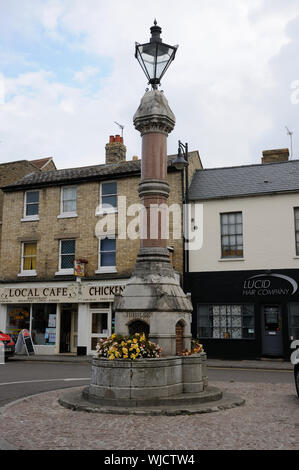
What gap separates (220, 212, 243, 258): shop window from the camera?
69.4 ft

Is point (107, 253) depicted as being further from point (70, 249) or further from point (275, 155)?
point (275, 155)

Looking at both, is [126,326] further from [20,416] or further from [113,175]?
[113,175]

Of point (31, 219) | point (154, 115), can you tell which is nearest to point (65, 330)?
point (31, 219)

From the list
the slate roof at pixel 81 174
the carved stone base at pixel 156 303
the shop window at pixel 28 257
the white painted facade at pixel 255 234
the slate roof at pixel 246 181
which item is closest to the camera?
the carved stone base at pixel 156 303

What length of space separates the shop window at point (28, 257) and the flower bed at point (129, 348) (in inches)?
621

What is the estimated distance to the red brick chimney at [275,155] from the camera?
80.6ft

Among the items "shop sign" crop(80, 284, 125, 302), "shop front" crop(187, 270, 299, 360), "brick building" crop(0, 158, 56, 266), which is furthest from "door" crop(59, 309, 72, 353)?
"brick building" crop(0, 158, 56, 266)

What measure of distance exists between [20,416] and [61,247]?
54.0 ft

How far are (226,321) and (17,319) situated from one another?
36.6 ft

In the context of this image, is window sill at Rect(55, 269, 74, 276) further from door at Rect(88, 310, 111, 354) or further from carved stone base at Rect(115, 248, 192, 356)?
carved stone base at Rect(115, 248, 192, 356)

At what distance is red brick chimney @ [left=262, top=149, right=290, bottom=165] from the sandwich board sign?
15.0 metres

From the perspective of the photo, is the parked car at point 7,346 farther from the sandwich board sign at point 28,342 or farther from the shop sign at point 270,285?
the shop sign at point 270,285

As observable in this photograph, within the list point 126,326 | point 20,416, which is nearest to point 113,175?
point 126,326

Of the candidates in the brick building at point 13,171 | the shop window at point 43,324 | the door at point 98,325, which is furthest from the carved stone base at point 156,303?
the brick building at point 13,171
